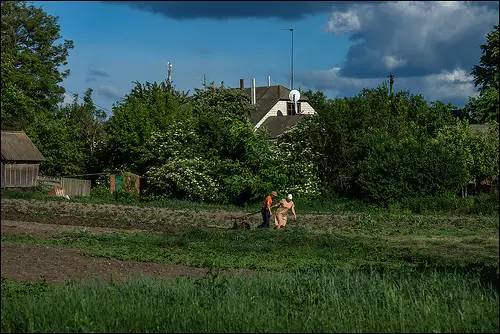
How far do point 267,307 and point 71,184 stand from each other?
4215 centimetres

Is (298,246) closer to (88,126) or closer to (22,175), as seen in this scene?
(22,175)

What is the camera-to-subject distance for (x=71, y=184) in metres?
51.1

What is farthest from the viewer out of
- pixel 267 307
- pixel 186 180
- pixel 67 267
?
pixel 186 180

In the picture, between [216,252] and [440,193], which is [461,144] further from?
[216,252]

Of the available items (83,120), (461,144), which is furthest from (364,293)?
(83,120)

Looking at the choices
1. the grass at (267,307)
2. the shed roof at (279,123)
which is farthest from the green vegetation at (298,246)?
the shed roof at (279,123)

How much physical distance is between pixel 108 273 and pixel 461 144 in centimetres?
3575

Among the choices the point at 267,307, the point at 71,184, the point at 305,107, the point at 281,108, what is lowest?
the point at 267,307

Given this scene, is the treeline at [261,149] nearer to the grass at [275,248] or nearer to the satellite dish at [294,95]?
the grass at [275,248]

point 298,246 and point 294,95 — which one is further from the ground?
point 294,95

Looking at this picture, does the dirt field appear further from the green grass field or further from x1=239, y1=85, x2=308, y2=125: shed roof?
x1=239, y1=85, x2=308, y2=125: shed roof

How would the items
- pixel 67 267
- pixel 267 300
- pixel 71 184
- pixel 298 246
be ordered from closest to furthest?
pixel 267 300 → pixel 67 267 → pixel 298 246 → pixel 71 184

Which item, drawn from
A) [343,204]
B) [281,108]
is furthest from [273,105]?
[343,204]

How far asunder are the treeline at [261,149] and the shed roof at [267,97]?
21436mm
